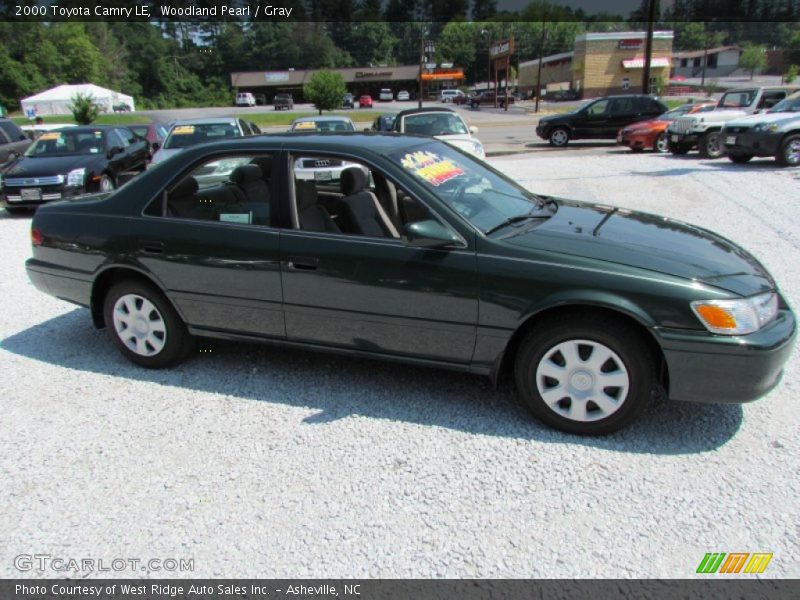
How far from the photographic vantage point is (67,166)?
10938 mm

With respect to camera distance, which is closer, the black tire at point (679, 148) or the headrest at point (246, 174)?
the headrest at point (246, 174)

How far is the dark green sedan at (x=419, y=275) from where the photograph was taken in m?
2.97

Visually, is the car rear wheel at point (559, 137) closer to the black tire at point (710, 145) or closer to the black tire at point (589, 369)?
the black tire at point (710, 145)

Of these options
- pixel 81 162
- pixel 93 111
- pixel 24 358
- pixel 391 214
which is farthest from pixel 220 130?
pixel 93 111

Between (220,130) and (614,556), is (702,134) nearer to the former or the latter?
(220,130)

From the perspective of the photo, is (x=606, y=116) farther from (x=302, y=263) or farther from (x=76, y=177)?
(x=302, y=263)

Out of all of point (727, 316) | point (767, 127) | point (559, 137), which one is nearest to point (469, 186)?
point (727, 316)

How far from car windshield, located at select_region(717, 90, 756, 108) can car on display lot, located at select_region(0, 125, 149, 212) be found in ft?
54.1

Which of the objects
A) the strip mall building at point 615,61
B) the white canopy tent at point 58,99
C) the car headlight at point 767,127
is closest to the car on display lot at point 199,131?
the car headlight at point 767,127

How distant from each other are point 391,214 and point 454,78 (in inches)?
3869

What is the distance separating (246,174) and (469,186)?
1470 millimetres

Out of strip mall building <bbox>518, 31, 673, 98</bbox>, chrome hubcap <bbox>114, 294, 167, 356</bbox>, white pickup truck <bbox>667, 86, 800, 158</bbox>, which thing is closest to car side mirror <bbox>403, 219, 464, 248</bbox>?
chrome hubcap <bbox>114, 294, 167, 356</bbox>

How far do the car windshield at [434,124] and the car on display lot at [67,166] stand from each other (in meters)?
6.10

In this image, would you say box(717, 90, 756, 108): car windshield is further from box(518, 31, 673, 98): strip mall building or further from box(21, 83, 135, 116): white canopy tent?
box(21, 83, 135, 116): white canopy tent
